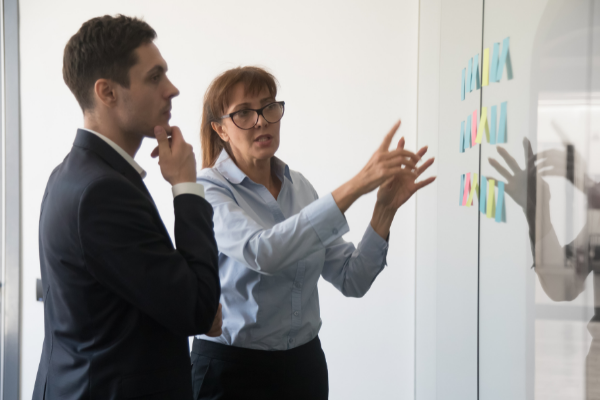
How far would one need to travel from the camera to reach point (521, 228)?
0.88 m

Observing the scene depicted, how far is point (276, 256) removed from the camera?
108cm

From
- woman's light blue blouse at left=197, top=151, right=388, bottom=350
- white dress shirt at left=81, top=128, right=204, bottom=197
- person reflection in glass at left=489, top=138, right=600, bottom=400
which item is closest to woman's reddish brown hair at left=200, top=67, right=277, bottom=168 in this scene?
woman's light blue blouse at left=197, top=151, right=388, bottom=350

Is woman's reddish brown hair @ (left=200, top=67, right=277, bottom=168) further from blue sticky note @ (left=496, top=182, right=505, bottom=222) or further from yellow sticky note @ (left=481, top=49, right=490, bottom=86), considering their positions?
blue sticky note @ (left=496, top=182, right=505, bottom=222)

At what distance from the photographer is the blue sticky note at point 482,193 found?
3.77ft

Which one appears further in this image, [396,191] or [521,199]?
[396,191]

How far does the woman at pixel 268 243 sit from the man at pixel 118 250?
0.80 ft

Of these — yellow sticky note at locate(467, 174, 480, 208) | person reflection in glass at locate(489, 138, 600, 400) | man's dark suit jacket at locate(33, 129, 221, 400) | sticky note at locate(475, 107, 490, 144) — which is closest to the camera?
person reflection in glass at locate(489, 138, 600, 400)

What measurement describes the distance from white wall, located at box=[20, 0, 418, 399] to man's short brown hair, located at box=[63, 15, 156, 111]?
1.39 metres

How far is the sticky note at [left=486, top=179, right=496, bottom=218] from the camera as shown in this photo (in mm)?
1077

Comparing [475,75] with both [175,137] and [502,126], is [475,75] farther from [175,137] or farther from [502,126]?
[175,137]

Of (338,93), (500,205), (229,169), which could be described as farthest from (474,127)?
(338,93)

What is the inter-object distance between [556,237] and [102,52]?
83 cm

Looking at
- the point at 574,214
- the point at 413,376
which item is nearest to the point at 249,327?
the point at 574,214

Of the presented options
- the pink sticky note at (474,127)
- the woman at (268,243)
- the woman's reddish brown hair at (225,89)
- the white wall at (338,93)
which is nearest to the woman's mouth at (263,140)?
the woman at (268,243)
